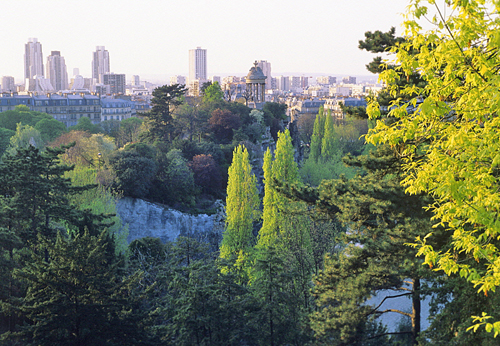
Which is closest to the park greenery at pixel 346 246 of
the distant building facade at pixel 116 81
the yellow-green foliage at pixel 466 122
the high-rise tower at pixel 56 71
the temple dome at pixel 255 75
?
the yellow-green foliage at pixel 466 122

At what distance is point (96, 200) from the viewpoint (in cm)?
2595

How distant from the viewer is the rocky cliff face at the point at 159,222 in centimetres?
3159

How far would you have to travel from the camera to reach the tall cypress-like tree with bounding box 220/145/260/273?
990 inches

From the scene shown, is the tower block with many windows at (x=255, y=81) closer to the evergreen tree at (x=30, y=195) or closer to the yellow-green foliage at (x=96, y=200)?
the yellow-green foliage at (x=96, y=200)

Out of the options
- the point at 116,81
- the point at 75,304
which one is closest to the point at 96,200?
the point at 75,304

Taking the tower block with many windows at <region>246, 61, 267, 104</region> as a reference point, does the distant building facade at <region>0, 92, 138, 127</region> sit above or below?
below

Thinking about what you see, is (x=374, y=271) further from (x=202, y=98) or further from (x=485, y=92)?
(x=202, y=98)

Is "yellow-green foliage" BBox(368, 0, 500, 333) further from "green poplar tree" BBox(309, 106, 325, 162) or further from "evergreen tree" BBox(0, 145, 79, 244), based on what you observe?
"green poplar tree" BBox(309, 106, 325, 162)

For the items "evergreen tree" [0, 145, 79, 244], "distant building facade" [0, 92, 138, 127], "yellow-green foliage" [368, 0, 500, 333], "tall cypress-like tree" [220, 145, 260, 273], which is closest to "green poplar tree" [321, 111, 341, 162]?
"tall cypress-like tree" [220, 145, 260, 273]

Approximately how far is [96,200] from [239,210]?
24.0ft

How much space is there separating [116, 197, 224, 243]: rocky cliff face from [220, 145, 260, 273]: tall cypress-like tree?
557 cm

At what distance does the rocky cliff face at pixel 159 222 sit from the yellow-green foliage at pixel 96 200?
1868 mm

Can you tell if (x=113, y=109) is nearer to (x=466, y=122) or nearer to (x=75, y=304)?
(x=75, y=304)

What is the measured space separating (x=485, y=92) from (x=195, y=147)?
35.0 m
